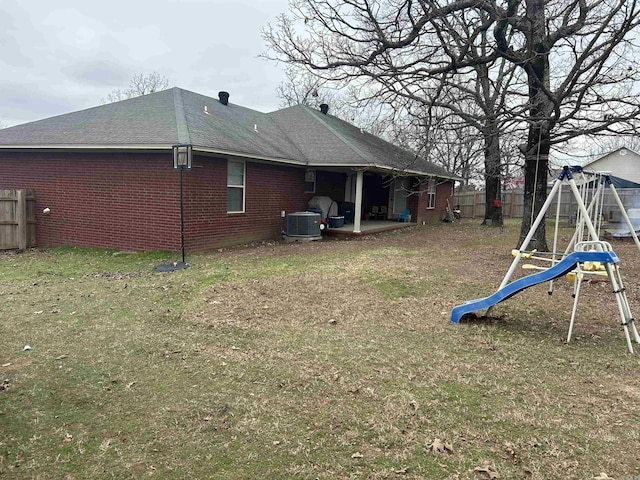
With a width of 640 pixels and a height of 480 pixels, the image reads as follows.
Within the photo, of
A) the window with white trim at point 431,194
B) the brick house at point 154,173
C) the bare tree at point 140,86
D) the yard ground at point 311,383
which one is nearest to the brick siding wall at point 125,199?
the brick house at point 154,173

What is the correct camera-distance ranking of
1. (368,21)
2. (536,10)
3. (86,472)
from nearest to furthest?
(86,472) → (536,10) → (368,21)

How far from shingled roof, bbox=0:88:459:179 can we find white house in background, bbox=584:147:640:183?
18.6 metres

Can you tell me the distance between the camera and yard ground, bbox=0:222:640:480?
8.97ft

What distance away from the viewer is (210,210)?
36.7 ft

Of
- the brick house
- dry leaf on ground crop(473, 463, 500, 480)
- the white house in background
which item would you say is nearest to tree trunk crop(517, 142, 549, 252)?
the brick house

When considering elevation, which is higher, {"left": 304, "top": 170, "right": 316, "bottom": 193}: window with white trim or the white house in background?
the white house in background

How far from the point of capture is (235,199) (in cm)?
1212

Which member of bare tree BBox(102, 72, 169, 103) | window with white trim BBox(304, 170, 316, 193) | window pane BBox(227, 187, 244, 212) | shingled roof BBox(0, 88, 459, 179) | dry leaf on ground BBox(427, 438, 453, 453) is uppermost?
bare tree BBox(102, 72, 169, 103)

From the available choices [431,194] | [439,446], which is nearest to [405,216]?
[431,194]

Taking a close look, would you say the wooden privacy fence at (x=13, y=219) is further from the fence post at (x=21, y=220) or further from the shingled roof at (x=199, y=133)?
the shingled roof at (x=199, y=133)

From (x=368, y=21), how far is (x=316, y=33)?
→ 114cm

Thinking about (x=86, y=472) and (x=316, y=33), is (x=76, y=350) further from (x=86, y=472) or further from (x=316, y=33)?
A: (x=316, y=33)

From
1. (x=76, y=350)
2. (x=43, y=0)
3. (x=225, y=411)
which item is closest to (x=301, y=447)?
(x=225, y=411)

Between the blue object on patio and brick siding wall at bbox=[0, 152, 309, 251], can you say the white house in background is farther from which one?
brick siding wall at bbox=[0, 152, 309, 251]
